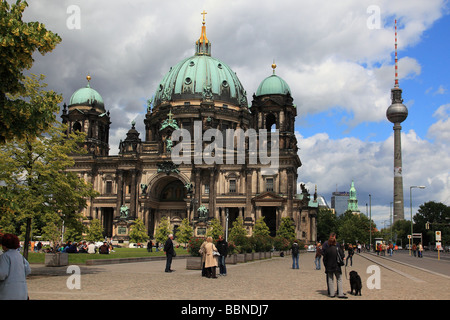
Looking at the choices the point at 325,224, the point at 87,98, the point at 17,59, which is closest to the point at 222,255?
the point at 17,59

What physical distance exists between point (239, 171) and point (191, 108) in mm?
17095

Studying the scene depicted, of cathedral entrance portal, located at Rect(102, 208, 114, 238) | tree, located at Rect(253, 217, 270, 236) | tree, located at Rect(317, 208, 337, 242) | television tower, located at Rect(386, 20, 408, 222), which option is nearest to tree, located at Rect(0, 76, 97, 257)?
tree, located at Rect(253, 217, 270, 236)

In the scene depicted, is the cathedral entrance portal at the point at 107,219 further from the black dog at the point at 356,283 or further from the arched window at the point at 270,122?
the black dog at the point at 356,283

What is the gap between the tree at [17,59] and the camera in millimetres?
13766

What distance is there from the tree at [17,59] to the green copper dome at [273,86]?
7580 cm

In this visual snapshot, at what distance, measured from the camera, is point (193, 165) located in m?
87.2

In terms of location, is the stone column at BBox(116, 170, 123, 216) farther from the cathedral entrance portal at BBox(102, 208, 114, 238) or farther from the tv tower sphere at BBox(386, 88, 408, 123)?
the tv tower sphere at BBox(386, 88, 408, 123)

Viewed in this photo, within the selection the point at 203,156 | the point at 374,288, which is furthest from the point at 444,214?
the point at 374,288

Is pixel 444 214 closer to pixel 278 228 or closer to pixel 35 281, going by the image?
pixel 278 228

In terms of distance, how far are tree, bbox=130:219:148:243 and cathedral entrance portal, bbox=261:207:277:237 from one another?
2133 centimetres

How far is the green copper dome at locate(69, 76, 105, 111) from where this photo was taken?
96.1 meters

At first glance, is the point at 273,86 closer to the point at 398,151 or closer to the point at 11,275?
the point at 11,275

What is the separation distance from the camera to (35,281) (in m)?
20.5
